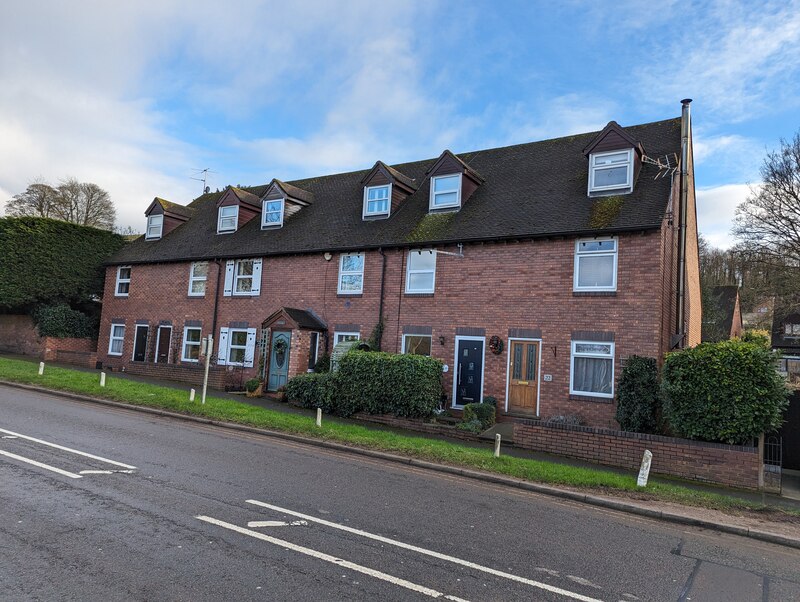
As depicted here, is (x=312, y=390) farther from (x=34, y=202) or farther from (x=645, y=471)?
(x=34, y=202)

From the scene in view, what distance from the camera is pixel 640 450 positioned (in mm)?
10828

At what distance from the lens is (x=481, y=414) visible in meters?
14.1

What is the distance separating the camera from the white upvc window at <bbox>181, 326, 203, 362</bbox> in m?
22.8

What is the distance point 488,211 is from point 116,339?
19.6 m

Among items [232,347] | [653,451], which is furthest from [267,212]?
[653,451]

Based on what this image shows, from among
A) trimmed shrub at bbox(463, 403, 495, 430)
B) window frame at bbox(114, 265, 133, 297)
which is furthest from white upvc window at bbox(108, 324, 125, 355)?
trimmed shrub at bbox(463, 403, 495, 430)

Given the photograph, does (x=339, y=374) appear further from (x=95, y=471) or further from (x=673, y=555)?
(x=673, y=555)

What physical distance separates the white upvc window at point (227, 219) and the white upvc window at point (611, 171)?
15.8 metres

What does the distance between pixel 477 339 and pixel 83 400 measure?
38.3ft

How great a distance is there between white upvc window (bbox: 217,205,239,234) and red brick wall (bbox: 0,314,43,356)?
458 inches

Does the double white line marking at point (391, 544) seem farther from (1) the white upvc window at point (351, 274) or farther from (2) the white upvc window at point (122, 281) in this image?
(2) the white upvc window at point (122, 281)

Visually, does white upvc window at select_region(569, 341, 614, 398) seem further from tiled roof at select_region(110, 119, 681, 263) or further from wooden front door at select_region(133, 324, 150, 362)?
wooden front door at select_region(133, 324, 150, 362)

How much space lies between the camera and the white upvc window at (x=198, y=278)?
23.1 metres

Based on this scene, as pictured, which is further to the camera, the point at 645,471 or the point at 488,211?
the point at 488,211
